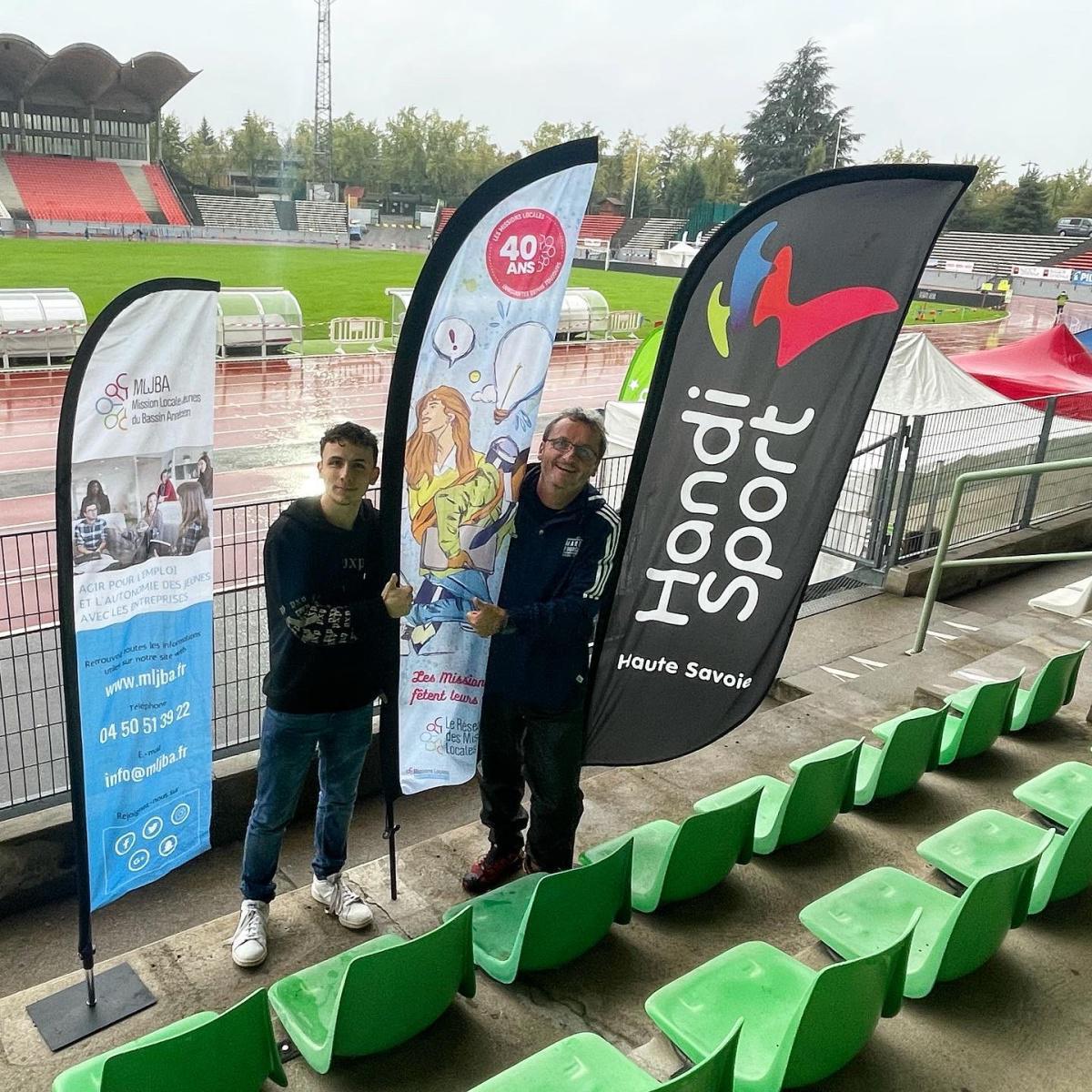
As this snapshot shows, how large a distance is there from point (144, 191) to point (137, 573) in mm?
23857

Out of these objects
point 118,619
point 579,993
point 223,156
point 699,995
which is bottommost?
point 579,993

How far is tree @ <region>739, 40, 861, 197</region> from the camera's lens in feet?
43.8

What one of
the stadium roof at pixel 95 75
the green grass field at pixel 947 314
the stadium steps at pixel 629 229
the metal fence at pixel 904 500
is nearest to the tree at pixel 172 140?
the stadium roof at pixel 95 75

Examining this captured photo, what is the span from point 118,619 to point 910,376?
26.9 ft

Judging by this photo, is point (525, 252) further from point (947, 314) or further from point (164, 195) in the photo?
point (947, 314)

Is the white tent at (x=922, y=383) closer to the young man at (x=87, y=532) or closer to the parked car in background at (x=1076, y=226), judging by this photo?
the young man at (x=87, y=532)

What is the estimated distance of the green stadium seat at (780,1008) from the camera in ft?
5.90

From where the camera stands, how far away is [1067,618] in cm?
590

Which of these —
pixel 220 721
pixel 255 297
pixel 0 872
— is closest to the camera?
pixel 0 872

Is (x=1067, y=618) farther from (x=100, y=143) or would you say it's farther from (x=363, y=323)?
(x=363, y=323)

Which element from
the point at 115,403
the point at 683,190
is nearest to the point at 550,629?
the point at 115,403

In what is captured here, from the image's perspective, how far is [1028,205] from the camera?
94.0 feet

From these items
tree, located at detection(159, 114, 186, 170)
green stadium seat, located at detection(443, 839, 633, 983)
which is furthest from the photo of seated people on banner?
tree, located at detection(159, 114, 186, 170)

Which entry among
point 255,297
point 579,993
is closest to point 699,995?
point 579,993
